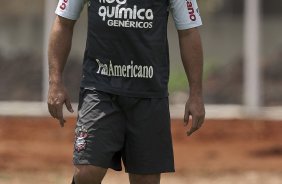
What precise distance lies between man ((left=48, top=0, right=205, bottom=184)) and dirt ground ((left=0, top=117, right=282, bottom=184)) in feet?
11.7

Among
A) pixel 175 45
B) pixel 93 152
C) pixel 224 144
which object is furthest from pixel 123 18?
pixel 175 45

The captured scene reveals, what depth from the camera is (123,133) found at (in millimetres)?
6145

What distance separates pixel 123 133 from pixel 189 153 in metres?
6.17

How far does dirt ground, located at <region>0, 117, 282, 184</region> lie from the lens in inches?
401

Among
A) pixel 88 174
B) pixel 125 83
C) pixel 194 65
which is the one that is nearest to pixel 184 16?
pixel 194 65

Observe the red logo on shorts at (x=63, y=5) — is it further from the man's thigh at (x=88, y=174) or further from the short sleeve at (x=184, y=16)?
the man's thigh at (x=88, y=174)

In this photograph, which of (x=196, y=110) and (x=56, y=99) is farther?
(x=196, y=110)

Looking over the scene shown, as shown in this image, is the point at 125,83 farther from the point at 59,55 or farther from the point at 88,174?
the point at 88,174

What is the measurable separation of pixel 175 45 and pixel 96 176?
8.61 metres

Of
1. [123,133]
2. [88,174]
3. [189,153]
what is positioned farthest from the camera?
[189,153]

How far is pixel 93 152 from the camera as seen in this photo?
6051mm

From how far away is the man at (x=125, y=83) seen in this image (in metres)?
6.06

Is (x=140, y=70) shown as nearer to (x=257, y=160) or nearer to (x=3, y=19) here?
(x=257, y=160)

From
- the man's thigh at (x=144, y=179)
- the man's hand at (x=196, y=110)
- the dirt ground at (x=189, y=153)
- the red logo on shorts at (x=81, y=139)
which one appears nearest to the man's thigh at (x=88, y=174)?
the red logo on shorts at (x=81, y=139)
